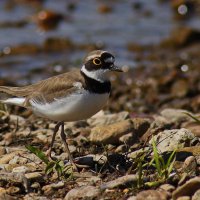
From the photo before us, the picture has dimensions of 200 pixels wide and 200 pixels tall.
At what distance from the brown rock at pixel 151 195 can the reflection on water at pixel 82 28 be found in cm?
867

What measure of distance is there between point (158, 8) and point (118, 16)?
146cm

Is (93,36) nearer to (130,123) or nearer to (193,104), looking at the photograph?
(193,104)

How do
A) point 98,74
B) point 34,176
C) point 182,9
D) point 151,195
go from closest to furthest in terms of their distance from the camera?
point 151,195 < point 34,176 < point 98,74 < point 182,9

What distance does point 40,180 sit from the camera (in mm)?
5848

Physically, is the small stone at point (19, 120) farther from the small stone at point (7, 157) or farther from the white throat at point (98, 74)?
the white throat at point (98, 74)

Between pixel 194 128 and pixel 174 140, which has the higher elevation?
pixel 174 140

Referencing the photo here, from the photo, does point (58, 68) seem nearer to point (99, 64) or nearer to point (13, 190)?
point (99, 64)

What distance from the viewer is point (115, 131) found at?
23.6 feet

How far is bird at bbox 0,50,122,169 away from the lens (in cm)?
619

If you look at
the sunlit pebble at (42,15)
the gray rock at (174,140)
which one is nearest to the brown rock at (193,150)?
the gray rock at (174,140)

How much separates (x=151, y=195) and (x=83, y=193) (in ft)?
1.95

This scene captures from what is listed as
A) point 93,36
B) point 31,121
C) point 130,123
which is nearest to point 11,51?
point 93,36

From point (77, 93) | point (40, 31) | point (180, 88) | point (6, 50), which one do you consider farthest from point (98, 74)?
point (40, 31)

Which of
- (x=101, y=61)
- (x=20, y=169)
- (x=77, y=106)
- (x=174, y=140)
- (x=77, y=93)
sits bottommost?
(x=20, y=169)
